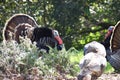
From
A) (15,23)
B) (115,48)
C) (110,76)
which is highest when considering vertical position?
(15,23)

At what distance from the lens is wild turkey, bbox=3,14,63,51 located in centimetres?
646

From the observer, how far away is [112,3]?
10195 millimetres

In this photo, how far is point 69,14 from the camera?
9.66 metres

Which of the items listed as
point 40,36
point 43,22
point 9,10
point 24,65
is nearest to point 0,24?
point 9,10

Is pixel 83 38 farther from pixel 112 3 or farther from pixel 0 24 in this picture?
pixel 0 24

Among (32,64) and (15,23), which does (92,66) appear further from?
(15,23)

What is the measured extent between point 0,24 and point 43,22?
46.5 inches

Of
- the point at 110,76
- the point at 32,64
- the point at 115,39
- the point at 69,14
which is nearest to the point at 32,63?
the point at 32,64

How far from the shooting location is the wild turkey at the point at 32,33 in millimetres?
6461

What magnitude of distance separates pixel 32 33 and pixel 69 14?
2.95m

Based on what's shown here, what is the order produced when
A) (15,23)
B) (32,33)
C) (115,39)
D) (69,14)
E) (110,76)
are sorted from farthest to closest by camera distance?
(69,14), (15,23), (32,33), (115,39), (110,76)

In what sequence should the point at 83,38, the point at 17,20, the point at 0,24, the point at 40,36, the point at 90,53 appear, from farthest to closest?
the point at 83,38
the point at 0,24
the point at 17,20
the point at 40,36
the point at 90,53

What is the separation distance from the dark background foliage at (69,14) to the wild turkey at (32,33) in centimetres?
217

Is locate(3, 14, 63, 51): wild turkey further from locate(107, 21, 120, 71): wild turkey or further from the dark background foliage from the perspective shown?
the dark background foliage
